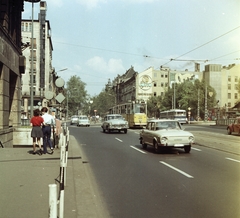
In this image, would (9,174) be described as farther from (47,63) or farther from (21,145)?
(47,63)

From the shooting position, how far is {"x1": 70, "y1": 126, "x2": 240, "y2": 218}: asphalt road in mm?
5668

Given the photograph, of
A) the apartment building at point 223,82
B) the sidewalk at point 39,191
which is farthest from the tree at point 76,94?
the sidewalk at point 39,191

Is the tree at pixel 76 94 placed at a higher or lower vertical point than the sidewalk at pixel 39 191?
higher

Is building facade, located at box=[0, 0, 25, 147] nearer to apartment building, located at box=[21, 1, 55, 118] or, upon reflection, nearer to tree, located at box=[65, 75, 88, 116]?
apartment building, located at box=[21, 1, 55, 118]

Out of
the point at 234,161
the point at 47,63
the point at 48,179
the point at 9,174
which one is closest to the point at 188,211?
the point at 48,179

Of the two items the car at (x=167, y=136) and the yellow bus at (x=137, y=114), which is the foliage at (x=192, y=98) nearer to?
the yellow bus at (x=137, y=114)

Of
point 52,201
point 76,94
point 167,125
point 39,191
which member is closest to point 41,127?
point 167,125

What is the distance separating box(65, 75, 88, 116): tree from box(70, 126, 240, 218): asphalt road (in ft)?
299

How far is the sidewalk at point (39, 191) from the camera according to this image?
5207 millimetres

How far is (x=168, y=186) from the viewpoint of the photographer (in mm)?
7504

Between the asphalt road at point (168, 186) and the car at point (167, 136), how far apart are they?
62.4 inches

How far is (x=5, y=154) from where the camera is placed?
11.8m

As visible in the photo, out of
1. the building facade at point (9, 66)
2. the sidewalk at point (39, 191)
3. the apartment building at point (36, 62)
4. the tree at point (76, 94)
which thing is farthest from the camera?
the tree at point (76, 94)

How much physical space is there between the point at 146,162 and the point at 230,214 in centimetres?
599
